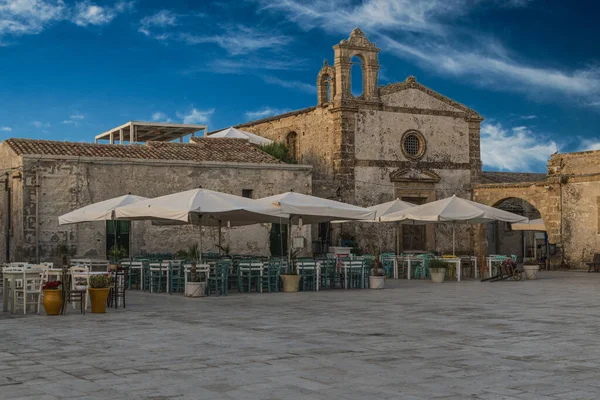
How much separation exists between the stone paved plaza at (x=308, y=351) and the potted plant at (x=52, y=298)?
9.7 inches

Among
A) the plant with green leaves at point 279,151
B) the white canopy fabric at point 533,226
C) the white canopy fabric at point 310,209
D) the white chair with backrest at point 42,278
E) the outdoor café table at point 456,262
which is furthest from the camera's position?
the plant with green leaves at point 279,151

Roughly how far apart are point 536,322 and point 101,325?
6.11 metres

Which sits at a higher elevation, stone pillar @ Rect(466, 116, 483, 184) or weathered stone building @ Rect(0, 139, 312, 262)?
stone pillar @ Rect(466, 116, 483, 184)

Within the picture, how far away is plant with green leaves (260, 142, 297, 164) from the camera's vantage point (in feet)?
108

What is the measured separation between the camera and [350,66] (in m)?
32.2

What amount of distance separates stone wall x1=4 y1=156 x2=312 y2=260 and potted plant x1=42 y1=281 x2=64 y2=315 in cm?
1181

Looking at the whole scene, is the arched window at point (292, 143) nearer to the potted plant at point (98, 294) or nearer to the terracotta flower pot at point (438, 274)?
the terracotta flower pot at point (438, 274)

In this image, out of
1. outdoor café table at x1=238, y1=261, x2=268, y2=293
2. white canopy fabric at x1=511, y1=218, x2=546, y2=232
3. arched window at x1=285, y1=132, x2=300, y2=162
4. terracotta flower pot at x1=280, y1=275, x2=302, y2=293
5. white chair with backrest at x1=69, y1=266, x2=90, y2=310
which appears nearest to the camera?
white chair with backrest at x1=69, y1=266, x2=90, y2=310

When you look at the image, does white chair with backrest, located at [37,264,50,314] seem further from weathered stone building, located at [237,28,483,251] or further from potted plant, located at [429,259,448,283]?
weathered stone building, located at [237,28,483,251]

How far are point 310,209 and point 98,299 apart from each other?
6.01 metres

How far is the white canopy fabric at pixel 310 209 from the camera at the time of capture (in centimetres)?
1706

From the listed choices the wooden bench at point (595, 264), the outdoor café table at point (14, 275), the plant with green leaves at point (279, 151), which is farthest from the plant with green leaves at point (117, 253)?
the wooden bench at point (595, 264)

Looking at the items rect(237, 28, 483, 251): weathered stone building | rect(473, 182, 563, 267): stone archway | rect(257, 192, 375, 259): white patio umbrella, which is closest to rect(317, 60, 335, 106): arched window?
rect(237, 28, 483, 251): weathered stone building

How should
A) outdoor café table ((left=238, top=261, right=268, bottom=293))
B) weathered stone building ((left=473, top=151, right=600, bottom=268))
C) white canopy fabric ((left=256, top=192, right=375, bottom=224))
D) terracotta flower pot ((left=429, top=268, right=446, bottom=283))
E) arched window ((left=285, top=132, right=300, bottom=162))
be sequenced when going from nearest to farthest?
white canopy fabric ((left=256, top=192, right=375, bottom=224)) → outdoor café table ((left=238, top=261, right=268, bottom=293)) → terracotta flower pot ((left=429, top=268, right=446, bottom=283)) → weathered stone building ((left=473, top=151, right=600, bottom=268)) → arched window ((left=285, top=132, right=300, bottom=162))
